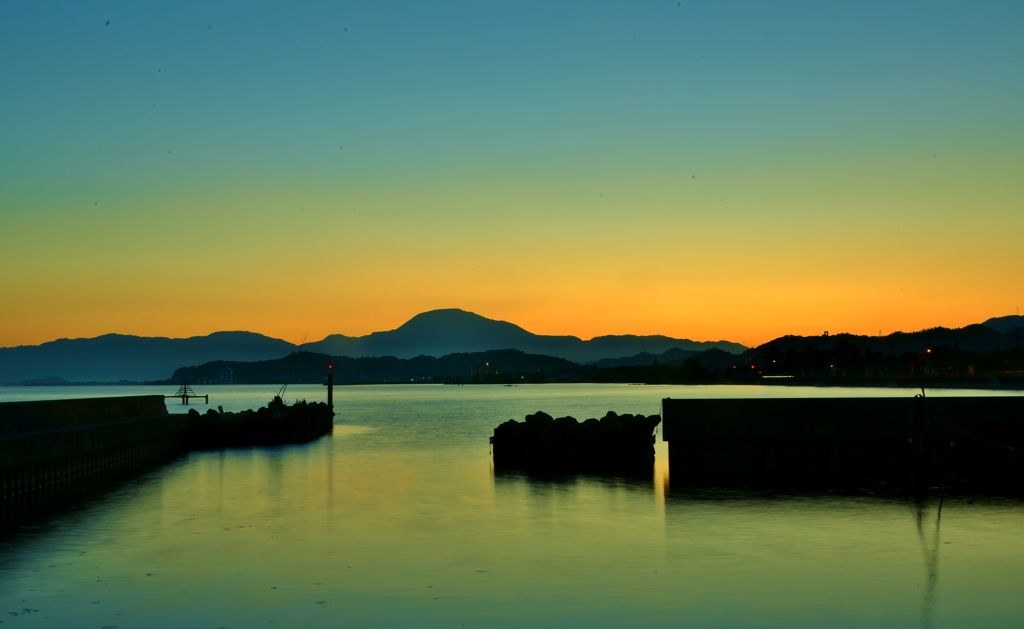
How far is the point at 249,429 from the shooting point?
5391 cm

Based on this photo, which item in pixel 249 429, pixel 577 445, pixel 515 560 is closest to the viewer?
pixel 515 560

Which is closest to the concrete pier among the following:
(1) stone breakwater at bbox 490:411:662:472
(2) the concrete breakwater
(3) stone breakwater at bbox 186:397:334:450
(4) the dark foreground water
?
(2) the concrete breakwater

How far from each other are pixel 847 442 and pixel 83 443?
23.3 m

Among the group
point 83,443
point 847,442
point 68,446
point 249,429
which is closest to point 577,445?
point 847,442

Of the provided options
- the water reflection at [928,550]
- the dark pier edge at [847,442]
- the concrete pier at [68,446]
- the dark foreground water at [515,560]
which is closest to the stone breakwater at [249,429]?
the concrete pier at [68,446]

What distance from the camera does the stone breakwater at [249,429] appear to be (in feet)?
170

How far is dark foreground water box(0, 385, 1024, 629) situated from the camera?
1286 cm

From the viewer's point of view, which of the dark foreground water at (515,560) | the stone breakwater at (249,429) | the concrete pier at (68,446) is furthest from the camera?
the stone breakwater at (249,429)

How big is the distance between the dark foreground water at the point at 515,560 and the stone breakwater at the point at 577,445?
6563mm

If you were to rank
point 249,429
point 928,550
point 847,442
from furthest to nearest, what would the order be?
point 249,429, point 847,442, point 928,550

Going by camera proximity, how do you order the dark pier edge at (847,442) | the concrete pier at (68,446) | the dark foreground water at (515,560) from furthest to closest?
1. the dark pier edge at (847,442)
2. the concrete pier at (68,446)
3. the dark foreground water at (515,560)

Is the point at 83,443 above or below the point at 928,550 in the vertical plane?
above

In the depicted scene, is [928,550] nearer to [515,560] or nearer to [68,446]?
[515,560]

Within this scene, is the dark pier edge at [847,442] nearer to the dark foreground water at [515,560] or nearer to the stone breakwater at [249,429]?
the dark foreground water at [515,560]
